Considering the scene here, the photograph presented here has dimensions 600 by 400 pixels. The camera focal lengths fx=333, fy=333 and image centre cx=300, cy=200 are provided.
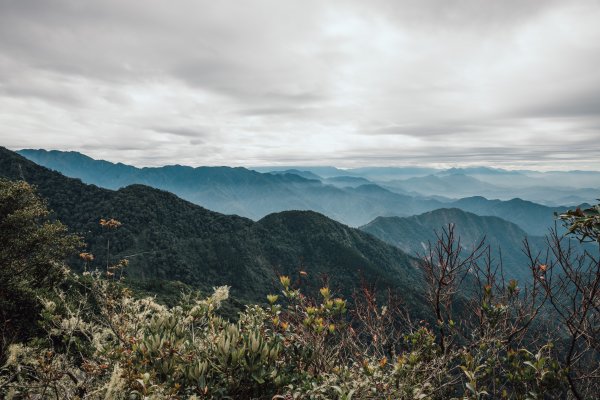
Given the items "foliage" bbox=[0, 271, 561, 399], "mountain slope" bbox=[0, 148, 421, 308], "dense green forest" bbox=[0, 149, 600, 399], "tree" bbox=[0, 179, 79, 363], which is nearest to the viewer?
"foliage" bbox=[0, 271, 561, 399]

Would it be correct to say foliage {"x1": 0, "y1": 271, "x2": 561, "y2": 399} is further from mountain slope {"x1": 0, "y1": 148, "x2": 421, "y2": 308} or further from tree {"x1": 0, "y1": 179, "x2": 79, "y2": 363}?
mountain slope {"x1": 0, "y1": 148, "x2": 421, "y2": 308}

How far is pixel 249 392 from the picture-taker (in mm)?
4625

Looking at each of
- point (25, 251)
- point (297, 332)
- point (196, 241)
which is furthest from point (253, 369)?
point (196, 241)

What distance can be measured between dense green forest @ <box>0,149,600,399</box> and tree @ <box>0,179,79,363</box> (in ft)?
0.26

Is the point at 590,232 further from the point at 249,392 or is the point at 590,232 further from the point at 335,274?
the point at 335,274

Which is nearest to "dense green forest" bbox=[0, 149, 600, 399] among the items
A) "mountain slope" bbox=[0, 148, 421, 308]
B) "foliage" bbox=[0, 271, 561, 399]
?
"foliage" bbox=[0, 271, 561, 399]

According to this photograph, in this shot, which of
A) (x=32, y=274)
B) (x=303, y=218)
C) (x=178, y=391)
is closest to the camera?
(x=178, y=391)

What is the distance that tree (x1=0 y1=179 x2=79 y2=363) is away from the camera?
15.4m

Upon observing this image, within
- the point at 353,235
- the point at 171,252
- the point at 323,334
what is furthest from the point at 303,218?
the point at 323,334

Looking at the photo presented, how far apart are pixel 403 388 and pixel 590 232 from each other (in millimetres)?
3135

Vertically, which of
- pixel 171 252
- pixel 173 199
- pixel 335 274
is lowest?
pixel 335 274

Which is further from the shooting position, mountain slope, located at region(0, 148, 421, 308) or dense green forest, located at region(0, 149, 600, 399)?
mountain slope, located at region(0, 148, 421, 308)

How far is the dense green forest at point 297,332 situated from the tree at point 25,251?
0.08m

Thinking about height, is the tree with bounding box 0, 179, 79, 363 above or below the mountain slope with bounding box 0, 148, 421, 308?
above
